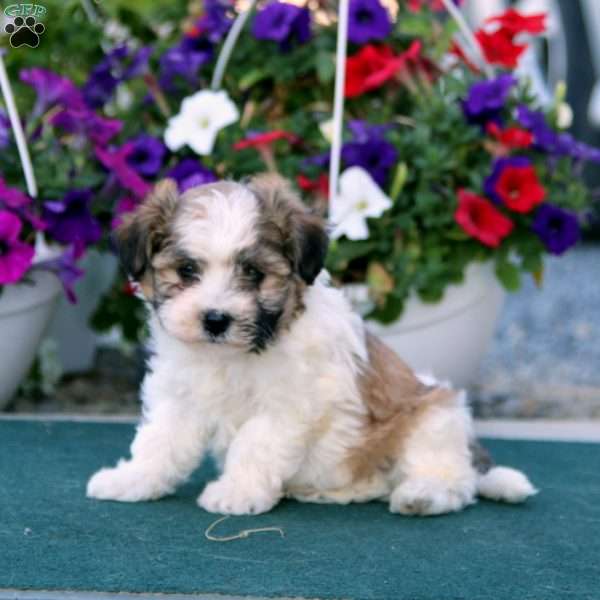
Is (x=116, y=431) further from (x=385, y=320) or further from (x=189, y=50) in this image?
A: (x=189, y=50)

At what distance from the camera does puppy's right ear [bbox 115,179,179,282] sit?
14.6ft

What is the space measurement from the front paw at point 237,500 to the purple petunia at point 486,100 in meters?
2.97

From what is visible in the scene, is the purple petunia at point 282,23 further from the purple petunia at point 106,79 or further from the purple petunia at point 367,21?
the purple petunia at point 106,79

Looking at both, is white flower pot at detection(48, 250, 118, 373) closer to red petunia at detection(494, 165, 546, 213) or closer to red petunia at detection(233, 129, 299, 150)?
red petunia at detection(233, 129, 299, 150)

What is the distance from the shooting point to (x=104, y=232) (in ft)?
22.4

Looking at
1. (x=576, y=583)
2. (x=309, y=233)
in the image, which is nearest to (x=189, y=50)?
(x=309, y=233)

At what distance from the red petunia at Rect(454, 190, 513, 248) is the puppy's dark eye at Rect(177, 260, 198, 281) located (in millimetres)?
2437

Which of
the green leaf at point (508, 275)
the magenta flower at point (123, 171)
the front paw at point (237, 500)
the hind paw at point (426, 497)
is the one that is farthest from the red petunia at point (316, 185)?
the front paw at point (237, 500)

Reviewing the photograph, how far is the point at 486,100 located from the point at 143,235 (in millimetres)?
2884

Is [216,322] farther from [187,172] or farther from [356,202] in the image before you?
[187,172]

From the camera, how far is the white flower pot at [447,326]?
21.9 feet

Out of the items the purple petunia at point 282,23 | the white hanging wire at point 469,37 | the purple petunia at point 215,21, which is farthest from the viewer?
the purple petunia at point 215,21

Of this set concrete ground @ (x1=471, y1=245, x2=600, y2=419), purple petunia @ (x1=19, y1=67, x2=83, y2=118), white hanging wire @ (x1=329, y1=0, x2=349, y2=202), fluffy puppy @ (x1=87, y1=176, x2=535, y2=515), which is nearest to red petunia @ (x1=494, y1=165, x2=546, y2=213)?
→ white hanging wire @ (x1=329, y1=0, x2=349, y2=202)

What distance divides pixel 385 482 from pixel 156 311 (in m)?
1.19
